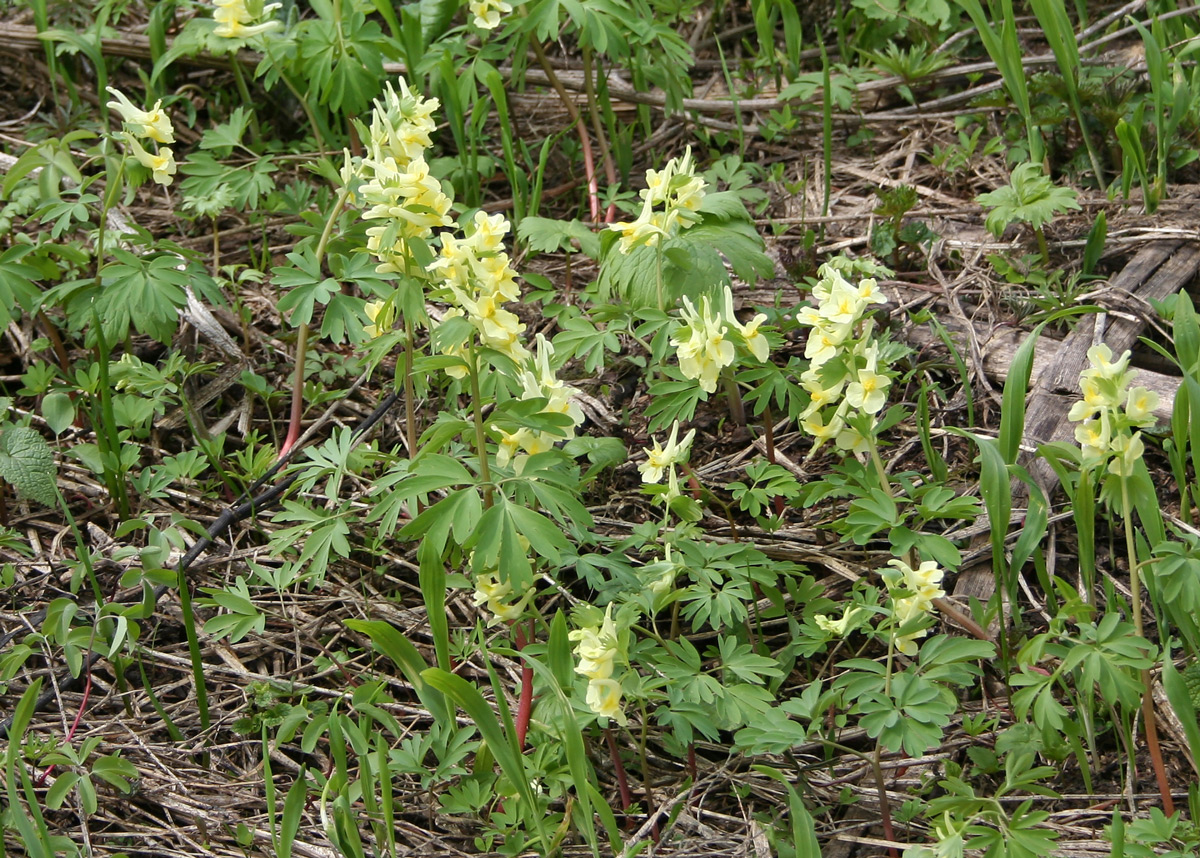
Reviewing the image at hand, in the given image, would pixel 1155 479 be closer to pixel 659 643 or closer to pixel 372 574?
pixel 659 643

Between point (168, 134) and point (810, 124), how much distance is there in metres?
2.19

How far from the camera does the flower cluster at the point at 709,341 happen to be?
209cm

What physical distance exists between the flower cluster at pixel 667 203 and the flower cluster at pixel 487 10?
1.08m

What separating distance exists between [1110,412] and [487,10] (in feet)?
7.04

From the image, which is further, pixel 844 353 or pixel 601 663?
pixel 844 353

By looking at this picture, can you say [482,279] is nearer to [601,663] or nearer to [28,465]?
[601,663]

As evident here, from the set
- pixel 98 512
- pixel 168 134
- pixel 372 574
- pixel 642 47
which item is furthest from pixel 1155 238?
pixel 98 512

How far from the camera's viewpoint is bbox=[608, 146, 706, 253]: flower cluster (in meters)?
2.25

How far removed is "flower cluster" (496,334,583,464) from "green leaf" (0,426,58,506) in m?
1.21

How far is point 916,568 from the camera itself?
230 cm

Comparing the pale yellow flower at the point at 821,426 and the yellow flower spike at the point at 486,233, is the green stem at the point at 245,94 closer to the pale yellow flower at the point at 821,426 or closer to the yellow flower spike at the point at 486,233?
the yellow flower spike at the point at 486,233

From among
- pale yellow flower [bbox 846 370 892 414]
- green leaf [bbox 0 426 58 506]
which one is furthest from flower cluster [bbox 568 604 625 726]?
green leaf [bbox 0 426 58 506]

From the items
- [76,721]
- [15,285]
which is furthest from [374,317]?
[76,721]

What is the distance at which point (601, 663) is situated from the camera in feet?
5.78
